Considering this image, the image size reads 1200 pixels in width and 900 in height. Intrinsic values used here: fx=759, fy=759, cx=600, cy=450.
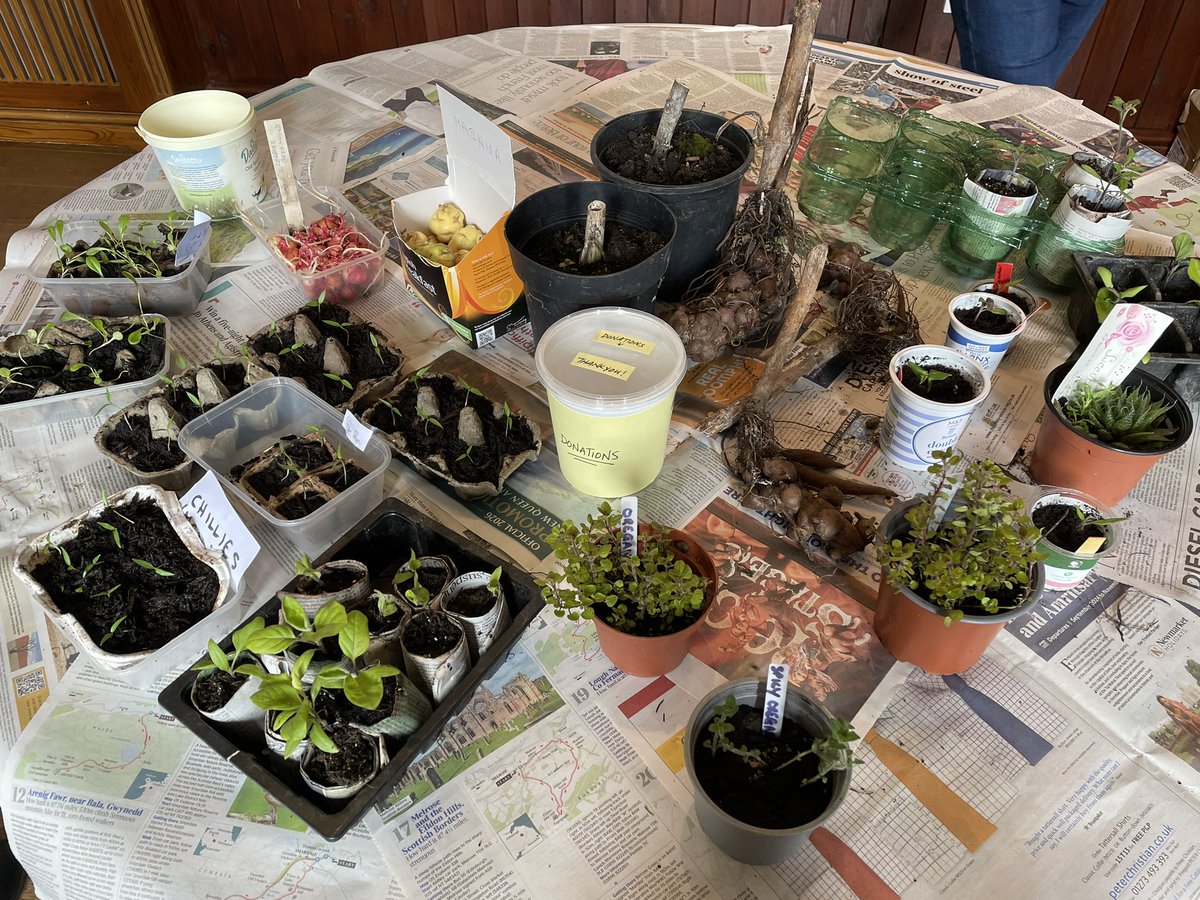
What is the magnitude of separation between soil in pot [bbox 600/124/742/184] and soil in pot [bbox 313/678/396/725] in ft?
2.72

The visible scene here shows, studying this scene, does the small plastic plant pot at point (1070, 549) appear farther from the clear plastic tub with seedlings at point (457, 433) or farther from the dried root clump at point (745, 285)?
the clear plastic tub with seedlings at point (457, 433)

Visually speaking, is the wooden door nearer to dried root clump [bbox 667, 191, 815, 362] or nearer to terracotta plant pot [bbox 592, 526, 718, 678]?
dried root clump [bbox 667, 191, 815, 362]

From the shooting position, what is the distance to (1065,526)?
950 mm

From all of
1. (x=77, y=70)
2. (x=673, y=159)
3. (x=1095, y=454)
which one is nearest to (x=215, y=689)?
(x=673, y=159)

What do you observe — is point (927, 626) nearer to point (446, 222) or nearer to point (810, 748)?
point (810, 748)

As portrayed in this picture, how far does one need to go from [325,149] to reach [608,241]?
926 millimetres

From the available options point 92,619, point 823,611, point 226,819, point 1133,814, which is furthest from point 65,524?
point 1133,814

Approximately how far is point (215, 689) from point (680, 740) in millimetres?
505

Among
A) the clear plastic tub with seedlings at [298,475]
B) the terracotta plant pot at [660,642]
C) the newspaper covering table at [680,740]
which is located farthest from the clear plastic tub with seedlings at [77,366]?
the terracotta plant pot at [660,642]

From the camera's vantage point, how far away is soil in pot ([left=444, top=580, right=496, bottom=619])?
856mm

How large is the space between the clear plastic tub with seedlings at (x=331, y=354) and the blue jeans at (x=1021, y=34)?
67.2 inches

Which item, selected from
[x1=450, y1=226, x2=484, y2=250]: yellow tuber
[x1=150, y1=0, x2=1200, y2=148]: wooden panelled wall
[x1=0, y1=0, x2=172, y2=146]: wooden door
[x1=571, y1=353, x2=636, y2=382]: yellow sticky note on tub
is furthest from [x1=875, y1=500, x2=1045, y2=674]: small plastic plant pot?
[x1=0, y1=0, x2=172, y2=146]: wooden door

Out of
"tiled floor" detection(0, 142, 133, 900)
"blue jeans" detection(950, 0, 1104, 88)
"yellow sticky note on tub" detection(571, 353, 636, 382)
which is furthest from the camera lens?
"tiled floor" detection(0, 142, 133, 900)

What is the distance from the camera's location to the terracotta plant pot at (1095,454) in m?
0.98
